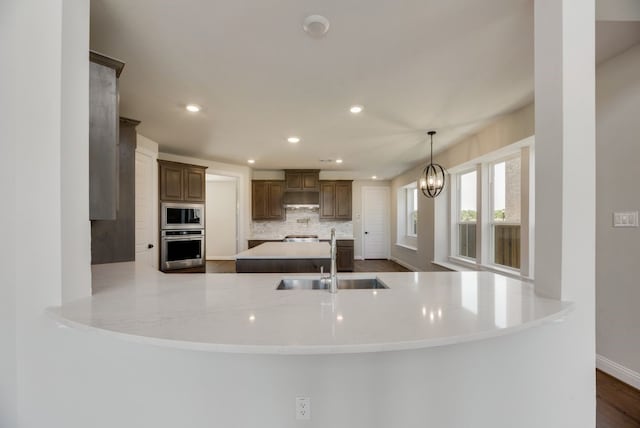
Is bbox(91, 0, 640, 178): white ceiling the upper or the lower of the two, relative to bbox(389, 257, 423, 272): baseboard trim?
upper

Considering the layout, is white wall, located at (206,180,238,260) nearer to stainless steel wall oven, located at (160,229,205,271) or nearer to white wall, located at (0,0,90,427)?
stainless steel wall oven, located at (160,229,205,271)

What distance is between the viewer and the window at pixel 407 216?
22.3 feet

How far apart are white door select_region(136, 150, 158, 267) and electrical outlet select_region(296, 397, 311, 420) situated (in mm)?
3408

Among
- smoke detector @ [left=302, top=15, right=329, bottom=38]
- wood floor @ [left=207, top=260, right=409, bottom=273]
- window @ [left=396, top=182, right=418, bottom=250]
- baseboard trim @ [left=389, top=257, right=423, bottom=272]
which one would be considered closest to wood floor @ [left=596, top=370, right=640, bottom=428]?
smoke detector @ [left=302, top=15, right=329, bottom=38]

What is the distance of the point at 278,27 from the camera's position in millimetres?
1645

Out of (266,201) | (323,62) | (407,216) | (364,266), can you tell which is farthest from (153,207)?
(407,216)

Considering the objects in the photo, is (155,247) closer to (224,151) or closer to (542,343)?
(224,151)

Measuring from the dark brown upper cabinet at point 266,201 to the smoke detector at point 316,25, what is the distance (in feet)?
15.9

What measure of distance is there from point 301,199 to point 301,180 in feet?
1.45

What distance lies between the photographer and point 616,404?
5.89 feet

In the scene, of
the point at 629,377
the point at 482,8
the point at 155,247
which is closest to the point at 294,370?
the point at 482,8

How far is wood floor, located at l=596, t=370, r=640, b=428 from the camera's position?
1.65m

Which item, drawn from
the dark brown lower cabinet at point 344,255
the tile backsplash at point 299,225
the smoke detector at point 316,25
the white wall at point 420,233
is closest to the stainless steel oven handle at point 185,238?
the tile backsplash at point 299,225

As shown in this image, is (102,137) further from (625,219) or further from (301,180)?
(301,180)
